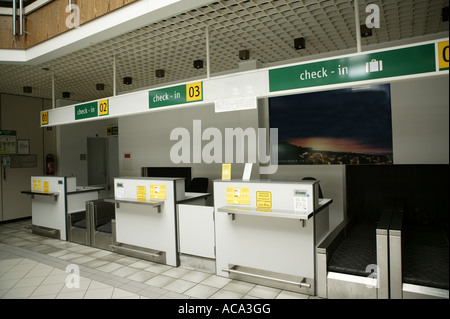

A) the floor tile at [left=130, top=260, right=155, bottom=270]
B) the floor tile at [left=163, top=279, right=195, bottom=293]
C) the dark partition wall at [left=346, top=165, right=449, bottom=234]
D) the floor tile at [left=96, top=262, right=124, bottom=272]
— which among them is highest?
the dark partition wall at [left=346, top=165, right=449, bottom=234]

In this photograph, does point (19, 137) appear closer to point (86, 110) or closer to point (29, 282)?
point (86, 110)

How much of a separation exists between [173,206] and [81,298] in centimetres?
141

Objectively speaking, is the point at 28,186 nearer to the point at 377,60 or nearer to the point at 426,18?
the point at 377,60

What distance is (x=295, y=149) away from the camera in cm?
514

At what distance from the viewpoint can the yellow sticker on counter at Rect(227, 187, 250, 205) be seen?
3.34 m

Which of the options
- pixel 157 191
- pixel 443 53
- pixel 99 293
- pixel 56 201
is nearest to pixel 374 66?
pixel 443 53

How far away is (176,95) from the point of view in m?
3.70

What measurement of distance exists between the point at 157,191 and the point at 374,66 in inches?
116

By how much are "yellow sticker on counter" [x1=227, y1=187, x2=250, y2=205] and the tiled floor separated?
910 millimetres

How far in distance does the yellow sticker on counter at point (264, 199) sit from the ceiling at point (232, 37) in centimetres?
205

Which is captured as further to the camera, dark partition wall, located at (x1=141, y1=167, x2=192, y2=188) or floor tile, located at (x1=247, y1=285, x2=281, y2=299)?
dark partition wall, located at (x1=141, y1=167, x2=192, y2=188)

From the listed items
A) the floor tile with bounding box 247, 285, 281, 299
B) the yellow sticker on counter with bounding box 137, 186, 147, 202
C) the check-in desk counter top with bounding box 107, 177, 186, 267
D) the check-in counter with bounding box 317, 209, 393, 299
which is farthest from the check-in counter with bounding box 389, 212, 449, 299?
the yellow sticker on counter with bounding box 137, 186, 147, 202

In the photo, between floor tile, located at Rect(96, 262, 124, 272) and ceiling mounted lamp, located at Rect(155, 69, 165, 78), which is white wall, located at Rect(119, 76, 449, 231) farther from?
floor tile, located at Rect(96, 262, 124, 272)

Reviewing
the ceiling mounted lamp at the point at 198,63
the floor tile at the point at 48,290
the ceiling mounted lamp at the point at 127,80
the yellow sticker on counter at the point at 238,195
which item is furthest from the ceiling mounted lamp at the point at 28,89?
the yellow sticker on counter at the point at 238,195
